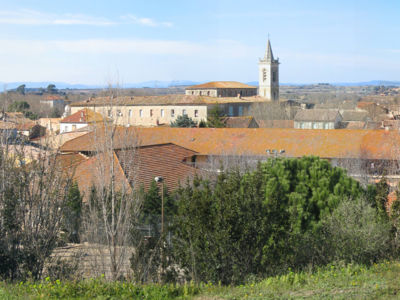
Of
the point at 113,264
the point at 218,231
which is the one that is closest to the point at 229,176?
the point at 218,231

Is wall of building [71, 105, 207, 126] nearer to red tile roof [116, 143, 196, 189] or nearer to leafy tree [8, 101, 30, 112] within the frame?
leafy tree [8, 101, 30, 112]

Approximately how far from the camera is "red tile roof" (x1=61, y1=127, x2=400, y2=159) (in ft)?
93.8

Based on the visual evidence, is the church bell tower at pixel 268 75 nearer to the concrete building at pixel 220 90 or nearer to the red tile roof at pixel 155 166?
the concrete building at pixel 220 90

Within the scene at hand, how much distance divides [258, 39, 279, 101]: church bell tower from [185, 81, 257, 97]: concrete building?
732 centimetres

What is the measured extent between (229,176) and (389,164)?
56.9 feet

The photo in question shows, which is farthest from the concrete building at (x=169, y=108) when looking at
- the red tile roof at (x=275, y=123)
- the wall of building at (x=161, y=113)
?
the red tile roof at (x=275, y=123)

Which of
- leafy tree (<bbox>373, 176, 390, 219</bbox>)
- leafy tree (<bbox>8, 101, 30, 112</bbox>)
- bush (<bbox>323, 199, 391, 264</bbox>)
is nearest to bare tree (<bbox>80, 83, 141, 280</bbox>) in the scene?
leafy tree (<bbox>8, 101, 30, 112</bbox>)

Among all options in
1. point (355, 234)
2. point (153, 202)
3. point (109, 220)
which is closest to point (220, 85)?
point (153, 202)

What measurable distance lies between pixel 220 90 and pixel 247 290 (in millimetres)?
86676

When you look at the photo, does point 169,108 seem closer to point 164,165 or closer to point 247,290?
point 164,165

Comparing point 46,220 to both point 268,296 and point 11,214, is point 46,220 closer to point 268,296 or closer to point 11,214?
point 11,214

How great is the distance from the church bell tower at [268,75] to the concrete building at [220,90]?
7318mm

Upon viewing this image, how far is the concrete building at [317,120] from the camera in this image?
63750 millimetres

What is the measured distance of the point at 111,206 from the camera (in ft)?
42.4
